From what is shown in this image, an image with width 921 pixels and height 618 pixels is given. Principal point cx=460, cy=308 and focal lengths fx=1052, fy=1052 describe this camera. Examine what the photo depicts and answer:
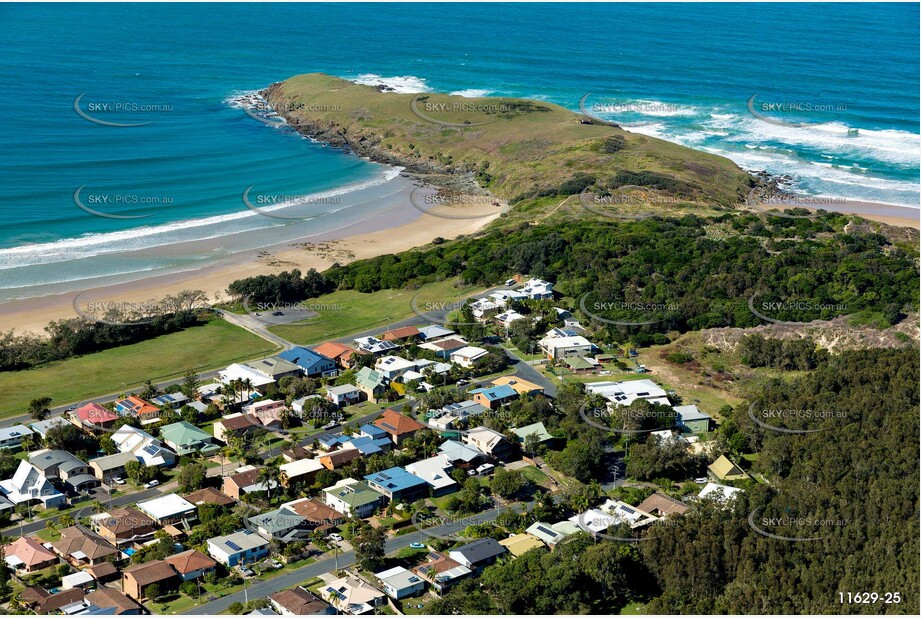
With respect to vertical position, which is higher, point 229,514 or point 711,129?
point 711,129

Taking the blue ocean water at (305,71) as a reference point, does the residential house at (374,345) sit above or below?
Answer: below

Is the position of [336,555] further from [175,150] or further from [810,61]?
[810,61]

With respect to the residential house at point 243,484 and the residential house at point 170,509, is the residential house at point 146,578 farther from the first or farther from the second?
the residential house at point 243,484

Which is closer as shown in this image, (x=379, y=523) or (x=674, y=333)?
(x=379, y=523)

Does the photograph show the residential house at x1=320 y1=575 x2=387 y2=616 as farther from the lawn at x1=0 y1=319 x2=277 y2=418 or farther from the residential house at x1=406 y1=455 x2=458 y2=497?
the lawn at x1=0 y1=319 x2=277 y2=418

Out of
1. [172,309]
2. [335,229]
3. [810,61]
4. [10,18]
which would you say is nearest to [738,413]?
[172,309]

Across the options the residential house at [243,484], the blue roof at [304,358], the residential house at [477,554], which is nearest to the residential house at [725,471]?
the residential house at [477,554]
